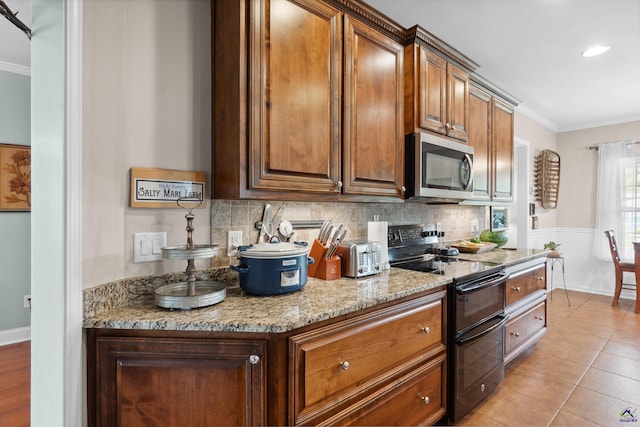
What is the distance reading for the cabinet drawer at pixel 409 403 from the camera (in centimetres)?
131

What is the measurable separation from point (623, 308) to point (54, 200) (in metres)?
5.72

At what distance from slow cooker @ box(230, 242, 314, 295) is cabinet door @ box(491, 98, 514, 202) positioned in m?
2.36

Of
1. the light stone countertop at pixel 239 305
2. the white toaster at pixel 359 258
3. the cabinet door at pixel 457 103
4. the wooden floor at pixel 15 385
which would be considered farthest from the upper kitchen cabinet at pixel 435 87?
the wooden floor at pixel 15 385

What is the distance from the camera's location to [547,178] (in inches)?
184

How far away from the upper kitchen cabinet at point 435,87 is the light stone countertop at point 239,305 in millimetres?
1098

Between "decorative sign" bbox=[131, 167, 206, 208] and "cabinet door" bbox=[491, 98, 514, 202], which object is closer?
"decorative sign" bbox=[131, 167, 206, 208]

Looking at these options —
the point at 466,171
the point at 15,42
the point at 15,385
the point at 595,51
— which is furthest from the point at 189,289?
the point at 595,51

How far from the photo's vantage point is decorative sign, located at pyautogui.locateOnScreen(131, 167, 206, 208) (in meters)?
1.29

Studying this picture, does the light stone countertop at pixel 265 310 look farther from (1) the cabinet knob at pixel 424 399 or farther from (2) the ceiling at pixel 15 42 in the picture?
(2) the ceiling at pixel 15 42

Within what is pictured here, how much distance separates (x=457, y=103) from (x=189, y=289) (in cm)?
222

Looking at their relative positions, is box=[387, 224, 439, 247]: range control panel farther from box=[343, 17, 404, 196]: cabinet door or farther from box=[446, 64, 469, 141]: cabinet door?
box=[446, 64, 469, 141]: cabinet door

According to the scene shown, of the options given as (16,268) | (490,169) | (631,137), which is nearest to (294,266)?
(490,169)

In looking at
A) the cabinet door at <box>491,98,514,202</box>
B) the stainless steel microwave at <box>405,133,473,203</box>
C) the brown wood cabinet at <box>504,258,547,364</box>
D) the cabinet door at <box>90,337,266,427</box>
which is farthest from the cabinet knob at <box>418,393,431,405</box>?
the cabinet door at <box>491,98,514,202</box>

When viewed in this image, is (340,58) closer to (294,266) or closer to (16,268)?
(294,266)
